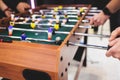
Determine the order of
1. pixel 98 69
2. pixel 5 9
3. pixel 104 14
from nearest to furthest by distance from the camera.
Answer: pixel 104 14 < pixel 5 9 < pixel 98 69

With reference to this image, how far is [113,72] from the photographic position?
2.57 m

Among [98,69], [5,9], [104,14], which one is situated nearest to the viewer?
[104,14]

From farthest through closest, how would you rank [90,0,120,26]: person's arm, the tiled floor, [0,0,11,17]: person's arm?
1. the tiled floor
2. [0,0,11,17]: person's arm
3. [90,0,120,26]: person's arm

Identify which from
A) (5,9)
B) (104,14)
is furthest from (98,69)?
(5,9)

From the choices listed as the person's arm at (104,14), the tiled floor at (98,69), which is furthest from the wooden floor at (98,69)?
the person's arm at (104,14)

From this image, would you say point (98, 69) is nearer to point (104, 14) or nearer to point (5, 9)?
point (104, 14)

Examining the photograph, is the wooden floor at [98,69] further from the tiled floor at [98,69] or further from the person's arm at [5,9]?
the person's arm at [5,9]

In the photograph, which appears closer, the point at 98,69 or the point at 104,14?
the point at 104,14

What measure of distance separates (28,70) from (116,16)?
3.02 meters

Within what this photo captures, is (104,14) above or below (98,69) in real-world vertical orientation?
above

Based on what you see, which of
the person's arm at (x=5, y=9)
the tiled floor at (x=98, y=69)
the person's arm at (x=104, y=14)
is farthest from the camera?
the tiled floor at (x=98, y=69)

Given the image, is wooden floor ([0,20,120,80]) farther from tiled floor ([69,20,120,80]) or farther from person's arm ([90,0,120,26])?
person's arm ([90,0,120,26])

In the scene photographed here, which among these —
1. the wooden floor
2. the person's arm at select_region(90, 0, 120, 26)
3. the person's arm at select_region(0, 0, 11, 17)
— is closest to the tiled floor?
the wooden floor

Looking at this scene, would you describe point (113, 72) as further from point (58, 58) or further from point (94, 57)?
point (58, 58)
